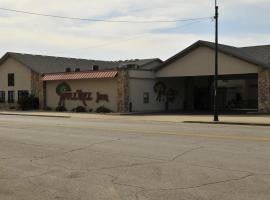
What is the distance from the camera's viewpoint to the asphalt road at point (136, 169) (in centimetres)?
791

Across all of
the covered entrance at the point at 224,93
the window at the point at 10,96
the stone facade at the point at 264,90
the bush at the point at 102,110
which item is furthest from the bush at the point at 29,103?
the stone facade at the point at 264,90

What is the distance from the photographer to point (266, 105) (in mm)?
37219

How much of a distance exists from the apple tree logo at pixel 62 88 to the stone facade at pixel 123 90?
7632 millimetres

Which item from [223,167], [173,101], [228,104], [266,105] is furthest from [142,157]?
[228,104]

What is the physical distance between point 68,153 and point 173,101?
37001 millimetres

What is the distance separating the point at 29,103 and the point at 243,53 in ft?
74.6

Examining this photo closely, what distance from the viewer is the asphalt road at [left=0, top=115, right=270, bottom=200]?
7.91 metres

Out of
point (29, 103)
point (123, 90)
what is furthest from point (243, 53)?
point (29, 103)

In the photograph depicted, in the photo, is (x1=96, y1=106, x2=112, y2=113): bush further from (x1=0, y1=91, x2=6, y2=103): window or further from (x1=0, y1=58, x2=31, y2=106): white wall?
(x1=0, y1=91, x2=6, y2=103): window

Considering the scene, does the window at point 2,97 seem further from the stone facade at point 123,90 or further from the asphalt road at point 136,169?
the asphalt road at point 136,169

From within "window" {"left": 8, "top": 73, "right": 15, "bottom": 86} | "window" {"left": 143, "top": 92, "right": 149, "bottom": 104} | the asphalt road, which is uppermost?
"window" {"left": 8, "top": 73, "right": 15, "bottom": 86}

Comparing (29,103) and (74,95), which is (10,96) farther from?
(74,95)

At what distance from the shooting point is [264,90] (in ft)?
123

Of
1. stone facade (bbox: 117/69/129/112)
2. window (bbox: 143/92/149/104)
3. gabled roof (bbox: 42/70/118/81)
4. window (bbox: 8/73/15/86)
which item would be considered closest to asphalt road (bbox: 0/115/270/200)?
Result: stone facade (bbox: 117/69/129/112)
